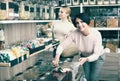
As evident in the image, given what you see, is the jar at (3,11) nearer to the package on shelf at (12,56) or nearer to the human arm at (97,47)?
the package on shelf at (12,56)

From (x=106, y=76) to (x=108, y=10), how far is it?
3.62 meters

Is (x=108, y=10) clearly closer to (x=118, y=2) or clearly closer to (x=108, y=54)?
(x=118, y=2)

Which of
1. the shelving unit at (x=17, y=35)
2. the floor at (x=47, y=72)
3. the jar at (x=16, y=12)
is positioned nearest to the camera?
the jar at (x=16, y=12)

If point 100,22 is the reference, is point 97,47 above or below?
above

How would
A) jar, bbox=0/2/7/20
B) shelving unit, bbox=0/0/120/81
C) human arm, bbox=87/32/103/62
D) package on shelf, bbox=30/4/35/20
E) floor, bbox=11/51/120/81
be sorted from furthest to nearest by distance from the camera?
package on shelf, bbox=30/4/35/20
shelving unit, bbox=0/0/120/81
floor, bbox=11/51/120/81
jar, bbox=0/2/7/20
human arm, bbox=87/32/103/62

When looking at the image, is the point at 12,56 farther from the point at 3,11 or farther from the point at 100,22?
the point at 100,22

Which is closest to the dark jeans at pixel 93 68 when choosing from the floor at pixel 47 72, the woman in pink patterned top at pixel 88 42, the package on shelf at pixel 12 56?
the woman in pink patterned top at pixel 88 42

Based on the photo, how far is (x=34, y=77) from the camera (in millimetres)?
4426

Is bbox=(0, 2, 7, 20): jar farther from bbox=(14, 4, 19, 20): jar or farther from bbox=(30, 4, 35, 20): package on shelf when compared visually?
bbox=(30, 4, 35, 20): package on shelf

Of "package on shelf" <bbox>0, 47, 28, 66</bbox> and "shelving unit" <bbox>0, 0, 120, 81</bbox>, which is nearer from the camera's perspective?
"package on shelf" <bbox>0, 47, 28, 66</bbox>

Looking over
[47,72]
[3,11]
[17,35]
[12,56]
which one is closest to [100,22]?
[17,35]

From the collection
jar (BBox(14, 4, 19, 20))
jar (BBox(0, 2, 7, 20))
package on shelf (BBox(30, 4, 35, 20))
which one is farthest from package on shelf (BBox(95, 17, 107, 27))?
jar (BBox(0, 2, 7, 20))

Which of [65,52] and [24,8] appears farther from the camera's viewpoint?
[24,8]

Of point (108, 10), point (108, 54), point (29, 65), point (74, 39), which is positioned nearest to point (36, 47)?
point (29, 65)
